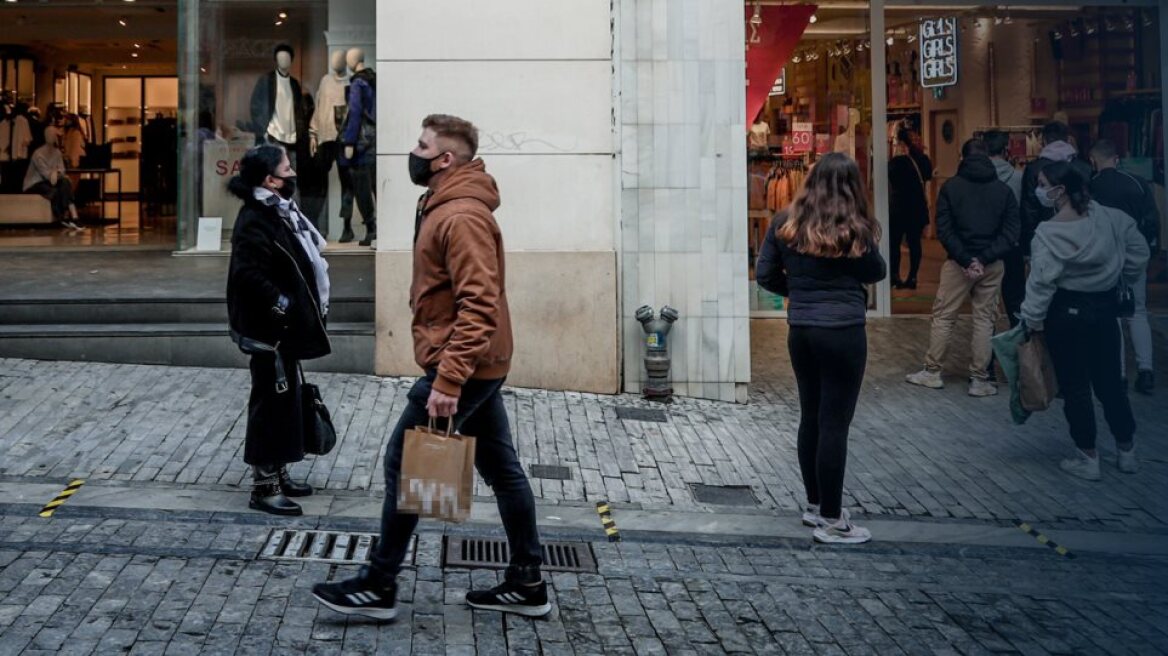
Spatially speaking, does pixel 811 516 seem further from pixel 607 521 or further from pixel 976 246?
pixel 976 246

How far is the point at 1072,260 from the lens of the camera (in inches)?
318

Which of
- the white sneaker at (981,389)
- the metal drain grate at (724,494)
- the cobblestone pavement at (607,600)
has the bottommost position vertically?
the cobblestone pavement at (607,600)

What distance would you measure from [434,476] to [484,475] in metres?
0.53

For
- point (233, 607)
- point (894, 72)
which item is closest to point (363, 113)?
point (894, 72)

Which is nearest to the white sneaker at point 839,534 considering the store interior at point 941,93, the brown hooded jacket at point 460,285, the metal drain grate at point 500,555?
the metal drain grate at point 500,555

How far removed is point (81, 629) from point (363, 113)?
8.56 m

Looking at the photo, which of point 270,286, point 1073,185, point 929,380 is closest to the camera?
point 270,286

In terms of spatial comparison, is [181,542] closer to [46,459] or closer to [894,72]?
[46,459]

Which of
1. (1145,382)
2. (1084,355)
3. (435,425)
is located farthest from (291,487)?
(1145,382)

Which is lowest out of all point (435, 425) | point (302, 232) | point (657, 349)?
point (435, 425)

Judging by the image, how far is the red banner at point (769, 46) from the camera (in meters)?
13.5

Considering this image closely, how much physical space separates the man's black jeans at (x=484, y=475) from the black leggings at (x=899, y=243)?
9.31 meters

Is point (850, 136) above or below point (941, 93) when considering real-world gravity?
below

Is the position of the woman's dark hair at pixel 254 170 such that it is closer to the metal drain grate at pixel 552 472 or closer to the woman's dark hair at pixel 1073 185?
the metal drain grate at pixel 552 472
